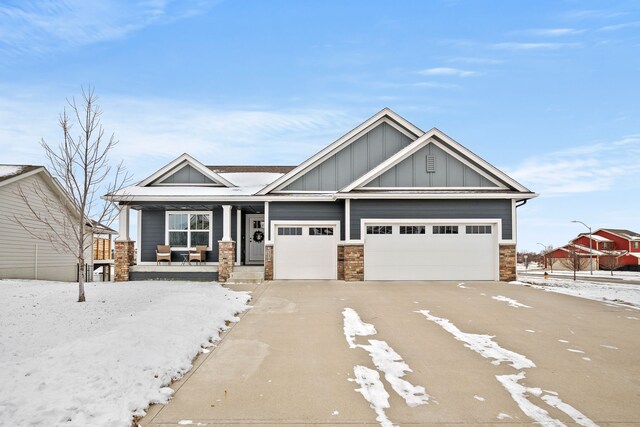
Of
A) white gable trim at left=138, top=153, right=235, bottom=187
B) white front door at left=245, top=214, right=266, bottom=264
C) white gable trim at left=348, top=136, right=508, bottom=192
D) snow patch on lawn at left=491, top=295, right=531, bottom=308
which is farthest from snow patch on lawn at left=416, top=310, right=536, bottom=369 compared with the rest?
white gable trim at left=138, top=153, right=235, bottom=187

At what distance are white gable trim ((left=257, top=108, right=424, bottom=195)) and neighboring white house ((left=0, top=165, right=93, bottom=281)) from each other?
860 cm

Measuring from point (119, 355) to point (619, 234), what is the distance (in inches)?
2772

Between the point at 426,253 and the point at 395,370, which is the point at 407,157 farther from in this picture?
the point at 395,370

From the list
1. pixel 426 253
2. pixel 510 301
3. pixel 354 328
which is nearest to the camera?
pixel 354 328

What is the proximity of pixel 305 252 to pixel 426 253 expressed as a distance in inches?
184

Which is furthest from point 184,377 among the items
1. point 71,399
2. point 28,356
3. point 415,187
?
point 415,187

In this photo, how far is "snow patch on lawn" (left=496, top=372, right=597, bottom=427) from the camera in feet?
15.4

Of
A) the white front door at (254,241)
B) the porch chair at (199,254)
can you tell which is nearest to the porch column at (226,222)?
the porch chair at (199,254)

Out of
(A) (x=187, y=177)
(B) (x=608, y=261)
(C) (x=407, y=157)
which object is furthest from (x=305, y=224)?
(B) (x=608, y=261)

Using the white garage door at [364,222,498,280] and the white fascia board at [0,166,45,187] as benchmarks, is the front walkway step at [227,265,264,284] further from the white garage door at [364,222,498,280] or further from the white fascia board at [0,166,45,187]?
the white fascia board at [0,166,45,187]

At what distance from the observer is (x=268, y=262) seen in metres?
18.3

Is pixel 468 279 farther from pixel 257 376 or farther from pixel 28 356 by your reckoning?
pixel 28 356

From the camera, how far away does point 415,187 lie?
715 inches

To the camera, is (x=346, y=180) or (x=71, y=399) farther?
(x=346, y=180)
